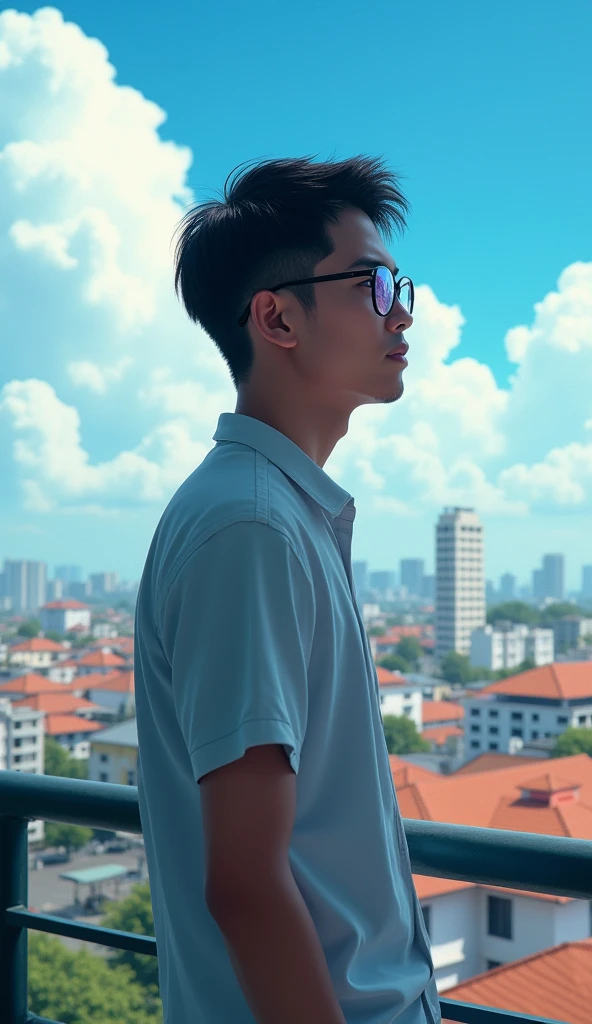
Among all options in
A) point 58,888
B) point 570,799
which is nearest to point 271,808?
point 570,799

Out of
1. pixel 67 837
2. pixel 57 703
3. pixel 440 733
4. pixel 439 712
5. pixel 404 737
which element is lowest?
pixel 67 837

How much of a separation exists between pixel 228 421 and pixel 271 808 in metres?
0.23

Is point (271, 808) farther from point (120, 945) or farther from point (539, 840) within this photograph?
point (120, 945)

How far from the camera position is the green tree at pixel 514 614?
47.8 metres

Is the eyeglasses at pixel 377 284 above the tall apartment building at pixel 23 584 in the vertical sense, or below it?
above

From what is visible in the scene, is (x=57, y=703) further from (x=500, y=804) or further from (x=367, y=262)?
(x=367, y=262)

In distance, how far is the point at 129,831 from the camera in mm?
878

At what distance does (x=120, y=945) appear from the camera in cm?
91

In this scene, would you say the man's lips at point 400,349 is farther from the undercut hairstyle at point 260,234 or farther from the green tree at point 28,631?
the green tree at point 28,631

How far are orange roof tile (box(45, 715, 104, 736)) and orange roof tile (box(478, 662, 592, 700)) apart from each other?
9.79 m

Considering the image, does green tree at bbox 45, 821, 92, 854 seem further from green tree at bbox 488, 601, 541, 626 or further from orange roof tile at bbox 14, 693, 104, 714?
green tree at bbox 488, 601, 541, 626

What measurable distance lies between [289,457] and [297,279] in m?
0.12

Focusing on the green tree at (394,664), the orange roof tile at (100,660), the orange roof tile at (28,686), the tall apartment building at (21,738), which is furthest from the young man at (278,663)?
the green tree at (394,664)

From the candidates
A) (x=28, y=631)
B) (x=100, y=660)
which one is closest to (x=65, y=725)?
(x=100, y=660)
